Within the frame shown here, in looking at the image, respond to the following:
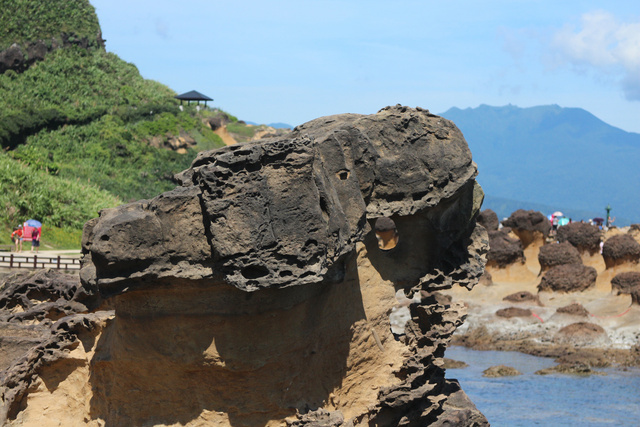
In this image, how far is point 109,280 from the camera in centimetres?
680

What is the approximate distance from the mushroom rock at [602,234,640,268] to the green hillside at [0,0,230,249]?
67.1 ft

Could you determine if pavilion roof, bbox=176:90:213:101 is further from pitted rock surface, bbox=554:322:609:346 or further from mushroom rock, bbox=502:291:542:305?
pitted rock surface, bbox=554:322:609:346

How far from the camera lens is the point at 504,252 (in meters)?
29.0

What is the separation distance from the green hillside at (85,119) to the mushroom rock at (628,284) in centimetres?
2071

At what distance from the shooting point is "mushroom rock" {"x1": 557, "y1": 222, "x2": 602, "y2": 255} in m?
28.6

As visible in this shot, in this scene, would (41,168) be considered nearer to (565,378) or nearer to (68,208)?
(68,208)

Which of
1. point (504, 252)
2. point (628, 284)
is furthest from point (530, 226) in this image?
point (628, 284)

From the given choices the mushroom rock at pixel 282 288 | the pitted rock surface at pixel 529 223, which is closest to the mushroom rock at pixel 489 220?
the pitted rock surface at pixel 529 223

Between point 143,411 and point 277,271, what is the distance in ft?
7.59

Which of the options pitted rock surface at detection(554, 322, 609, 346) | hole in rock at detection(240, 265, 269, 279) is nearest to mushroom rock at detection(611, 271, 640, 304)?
pitted rock surface at detection(554, 322, 609, 346)

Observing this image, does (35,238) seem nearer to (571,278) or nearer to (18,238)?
(18,238)

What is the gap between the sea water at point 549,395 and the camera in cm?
1770

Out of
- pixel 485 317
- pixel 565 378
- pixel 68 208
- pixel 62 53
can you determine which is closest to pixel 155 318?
pixel 565 378

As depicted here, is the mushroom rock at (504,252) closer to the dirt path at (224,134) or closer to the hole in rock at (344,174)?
the hole in rock at (344,174)
